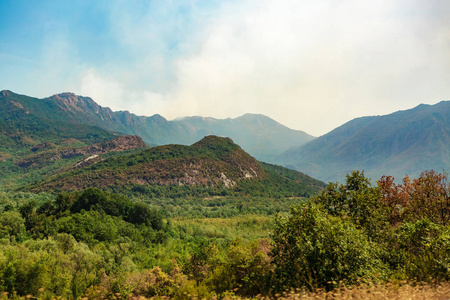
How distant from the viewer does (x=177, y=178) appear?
6678 inches

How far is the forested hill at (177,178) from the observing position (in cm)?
15200

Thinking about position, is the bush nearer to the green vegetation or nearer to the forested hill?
the green vegetation

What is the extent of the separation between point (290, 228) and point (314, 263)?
2658mm

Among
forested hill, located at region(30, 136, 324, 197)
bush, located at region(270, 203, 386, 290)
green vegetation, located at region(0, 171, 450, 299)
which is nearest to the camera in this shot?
Answer: bush, located at region(270, 203, 386, 290)

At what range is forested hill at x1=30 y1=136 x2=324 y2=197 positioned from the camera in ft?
499

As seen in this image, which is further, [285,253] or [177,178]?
[177,178]

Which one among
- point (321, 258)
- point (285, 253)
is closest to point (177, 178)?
point (285, 253)

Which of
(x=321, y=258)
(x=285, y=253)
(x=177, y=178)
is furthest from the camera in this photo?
(x=177, y=178)

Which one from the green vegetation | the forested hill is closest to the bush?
the green vegetation

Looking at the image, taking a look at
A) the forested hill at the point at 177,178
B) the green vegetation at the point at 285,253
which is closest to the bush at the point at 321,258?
the green vegetation at the point at 285,253

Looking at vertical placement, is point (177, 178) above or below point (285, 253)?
above

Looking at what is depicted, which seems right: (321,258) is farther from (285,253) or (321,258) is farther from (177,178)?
(177,178)

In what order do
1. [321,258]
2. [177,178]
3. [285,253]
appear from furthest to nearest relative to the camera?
[177,178], [285,253], [321,258]

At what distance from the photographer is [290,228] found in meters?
16.5
